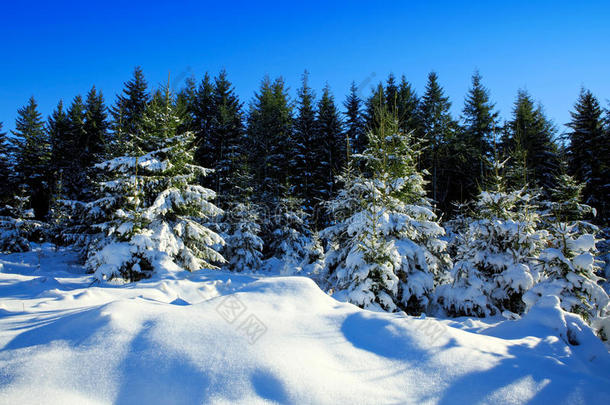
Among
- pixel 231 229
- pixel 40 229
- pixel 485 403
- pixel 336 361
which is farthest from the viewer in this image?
pixel 40 229

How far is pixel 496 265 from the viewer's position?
8023mm

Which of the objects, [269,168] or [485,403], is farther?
[269,168]

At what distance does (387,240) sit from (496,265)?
2.96 m

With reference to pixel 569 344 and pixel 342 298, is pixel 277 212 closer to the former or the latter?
pixel 342 298

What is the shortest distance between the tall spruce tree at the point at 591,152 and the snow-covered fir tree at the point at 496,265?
48.0 feet

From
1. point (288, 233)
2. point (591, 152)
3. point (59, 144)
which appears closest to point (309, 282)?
point (288, 233)

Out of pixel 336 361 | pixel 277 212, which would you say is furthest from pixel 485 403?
pixel 277 212

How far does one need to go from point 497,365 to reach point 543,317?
2269 millimetres

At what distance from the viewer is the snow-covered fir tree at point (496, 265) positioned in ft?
25.3

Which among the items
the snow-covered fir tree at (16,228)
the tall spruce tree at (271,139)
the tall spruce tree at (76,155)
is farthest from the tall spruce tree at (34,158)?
the tall spruce tree at (271,139)

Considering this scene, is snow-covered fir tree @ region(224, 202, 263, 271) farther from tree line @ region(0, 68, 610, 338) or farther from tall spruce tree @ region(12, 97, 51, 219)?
tall spruce tree @ region(12, 97, 51, 219)

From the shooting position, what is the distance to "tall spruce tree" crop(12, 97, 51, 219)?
2788 centimetres

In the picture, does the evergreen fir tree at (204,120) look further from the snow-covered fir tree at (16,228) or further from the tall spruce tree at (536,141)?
the tall spruce tree at (536,141)

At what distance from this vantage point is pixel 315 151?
21922 millimetres
